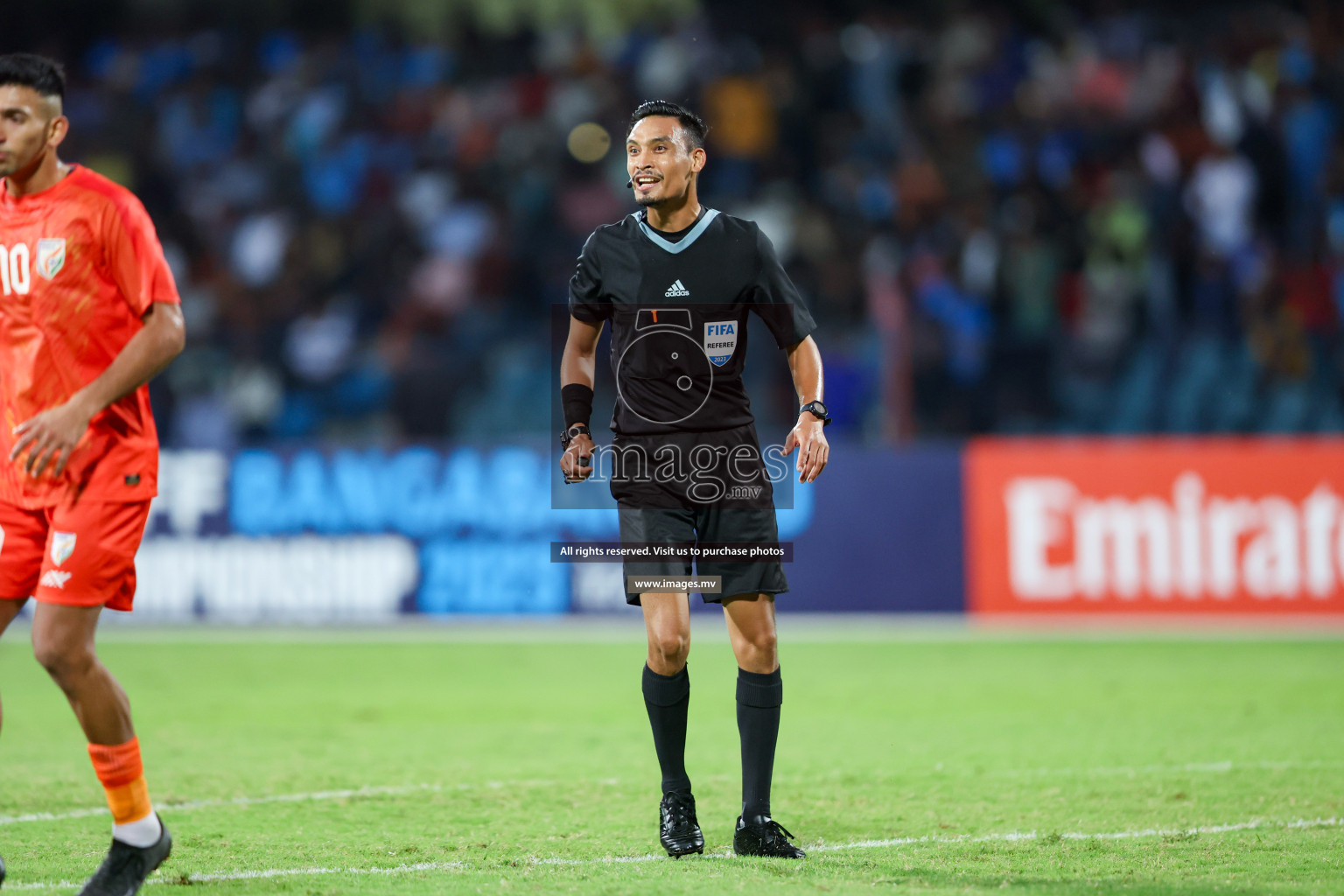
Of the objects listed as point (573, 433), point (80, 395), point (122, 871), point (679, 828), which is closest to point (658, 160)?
point (573, 433)

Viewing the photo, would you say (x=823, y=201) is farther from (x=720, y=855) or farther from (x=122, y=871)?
(x=122, y=871)

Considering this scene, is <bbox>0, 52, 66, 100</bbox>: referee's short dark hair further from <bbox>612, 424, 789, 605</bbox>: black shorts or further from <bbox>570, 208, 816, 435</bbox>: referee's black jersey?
<bbox>612, 424, 789, 605</bbox>: black shorts

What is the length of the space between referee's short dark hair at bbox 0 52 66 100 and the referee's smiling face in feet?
5.80

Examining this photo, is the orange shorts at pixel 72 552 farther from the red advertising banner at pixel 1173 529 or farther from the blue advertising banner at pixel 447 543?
the red advertising banner at pixel 1173 529

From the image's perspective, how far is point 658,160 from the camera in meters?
5.11

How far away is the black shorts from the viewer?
200 inches

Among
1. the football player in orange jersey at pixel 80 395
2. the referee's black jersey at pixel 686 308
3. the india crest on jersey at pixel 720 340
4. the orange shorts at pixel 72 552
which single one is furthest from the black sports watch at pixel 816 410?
the orange shorts at pixel 72 552

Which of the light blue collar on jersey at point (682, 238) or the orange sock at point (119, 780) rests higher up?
the light blue collar on jersey at point (682, 238)

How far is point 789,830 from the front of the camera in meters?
5.42

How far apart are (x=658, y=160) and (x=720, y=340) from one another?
63 centimetres

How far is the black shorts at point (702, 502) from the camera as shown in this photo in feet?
16.7

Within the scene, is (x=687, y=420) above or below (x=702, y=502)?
above

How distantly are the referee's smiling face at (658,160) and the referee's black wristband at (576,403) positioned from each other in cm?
70

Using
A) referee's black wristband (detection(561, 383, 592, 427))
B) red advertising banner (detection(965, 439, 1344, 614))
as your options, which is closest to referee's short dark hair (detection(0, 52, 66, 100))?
referee's black wristband (detection(561, 383, 592, 427))
